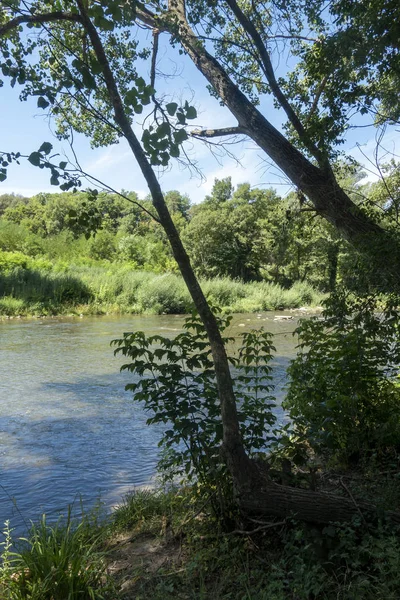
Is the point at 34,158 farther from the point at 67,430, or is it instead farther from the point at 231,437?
the point at 67,430

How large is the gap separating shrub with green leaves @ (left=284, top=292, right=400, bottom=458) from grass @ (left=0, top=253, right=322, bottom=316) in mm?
19219

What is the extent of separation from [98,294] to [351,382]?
22708mm

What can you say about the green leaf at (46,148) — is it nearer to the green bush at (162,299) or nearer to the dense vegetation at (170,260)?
the dense vegetation at (170,260)

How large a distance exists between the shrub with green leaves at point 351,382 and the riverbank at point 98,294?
19.5 m

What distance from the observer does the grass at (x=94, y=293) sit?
24.2 meters

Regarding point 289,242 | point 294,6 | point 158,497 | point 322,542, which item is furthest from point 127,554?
point 294,6

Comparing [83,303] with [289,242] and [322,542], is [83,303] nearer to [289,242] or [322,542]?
[289,242]

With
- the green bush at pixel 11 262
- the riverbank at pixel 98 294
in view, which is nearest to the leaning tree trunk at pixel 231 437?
the riverbank at pixel 98 294

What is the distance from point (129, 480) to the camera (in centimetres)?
529

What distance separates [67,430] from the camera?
708 cm

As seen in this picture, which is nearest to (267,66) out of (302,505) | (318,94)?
(318,94)

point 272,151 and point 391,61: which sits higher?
point 391,61

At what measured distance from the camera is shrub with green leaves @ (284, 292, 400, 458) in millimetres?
4184

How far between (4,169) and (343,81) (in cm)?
315
